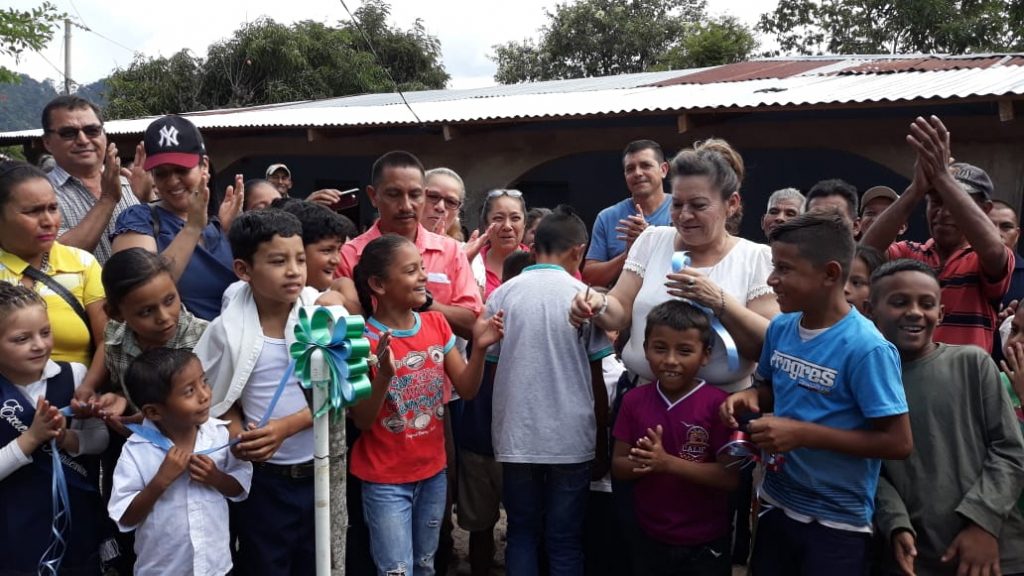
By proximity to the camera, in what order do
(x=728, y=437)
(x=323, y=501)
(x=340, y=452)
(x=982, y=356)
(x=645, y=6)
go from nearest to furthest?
(x=323, y=501) < (x=340, y=452) < (x=982, y=356) < (x=728, y=437) < (x=645, y=6)

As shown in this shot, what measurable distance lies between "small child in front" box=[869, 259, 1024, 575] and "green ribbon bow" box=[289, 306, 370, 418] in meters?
1.65

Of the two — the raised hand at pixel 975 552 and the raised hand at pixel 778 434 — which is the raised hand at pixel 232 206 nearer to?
the raised hand at pixel 778 434

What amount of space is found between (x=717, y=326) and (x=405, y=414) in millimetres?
1133

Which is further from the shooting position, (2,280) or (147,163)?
(147,163)

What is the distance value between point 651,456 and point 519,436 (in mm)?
545

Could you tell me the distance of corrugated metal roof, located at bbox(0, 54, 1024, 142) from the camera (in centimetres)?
655

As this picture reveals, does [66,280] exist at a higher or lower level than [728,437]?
higher

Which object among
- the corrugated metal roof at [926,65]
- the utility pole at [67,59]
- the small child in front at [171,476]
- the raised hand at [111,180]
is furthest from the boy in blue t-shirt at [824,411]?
the utility pole at [67,59]

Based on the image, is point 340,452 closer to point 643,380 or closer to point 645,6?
point 643,380

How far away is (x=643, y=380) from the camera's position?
117 inches

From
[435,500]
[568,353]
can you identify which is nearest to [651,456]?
[568,353]

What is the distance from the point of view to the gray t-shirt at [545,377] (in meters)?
2.94

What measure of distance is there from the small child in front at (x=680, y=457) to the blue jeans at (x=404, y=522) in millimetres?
701

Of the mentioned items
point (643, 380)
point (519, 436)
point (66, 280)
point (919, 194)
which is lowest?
point (519, 436)
